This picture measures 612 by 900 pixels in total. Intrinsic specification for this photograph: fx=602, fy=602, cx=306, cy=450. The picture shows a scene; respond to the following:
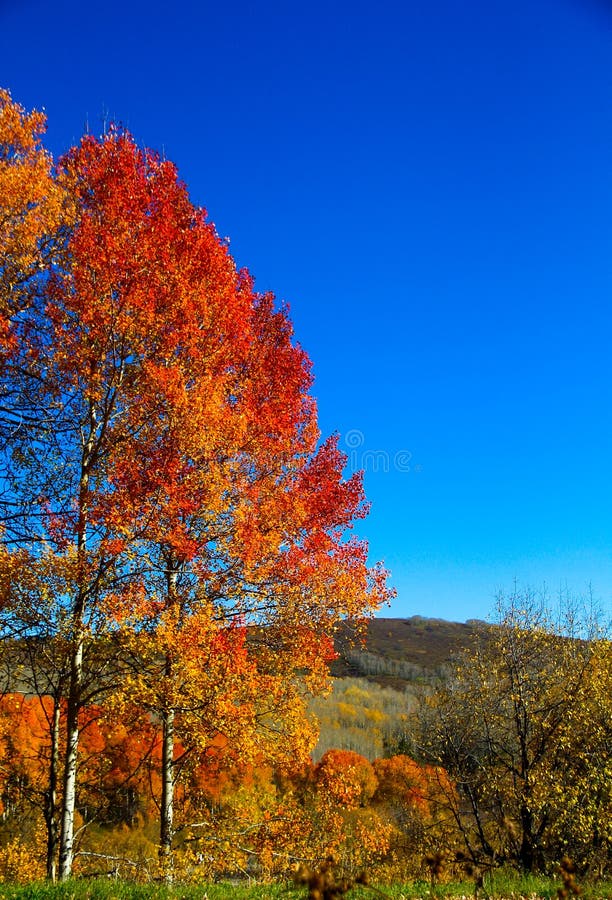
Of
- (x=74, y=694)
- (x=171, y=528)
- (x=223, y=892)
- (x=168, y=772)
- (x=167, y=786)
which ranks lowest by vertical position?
(x=223, y=892)

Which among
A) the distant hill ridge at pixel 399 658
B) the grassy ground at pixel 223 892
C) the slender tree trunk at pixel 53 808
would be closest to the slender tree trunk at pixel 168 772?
the slender tree trunk at pixel 53 808

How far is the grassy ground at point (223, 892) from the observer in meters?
6.93

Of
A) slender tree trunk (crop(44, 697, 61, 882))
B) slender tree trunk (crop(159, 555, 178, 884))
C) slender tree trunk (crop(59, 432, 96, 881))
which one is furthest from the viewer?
slender tree trunk (crop(44, 697, 61, 882))

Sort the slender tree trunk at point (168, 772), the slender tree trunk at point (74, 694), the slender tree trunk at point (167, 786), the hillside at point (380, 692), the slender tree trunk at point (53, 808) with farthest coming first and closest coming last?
the hillside at point (380, 692) < the slender tree trunk at point (167, 786) < the slender tree trunk at point (53, 808) < the slender tree trunk at point (168, 772) < the slender tree trunk at point (74, 694)

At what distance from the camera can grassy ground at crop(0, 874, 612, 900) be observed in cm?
693

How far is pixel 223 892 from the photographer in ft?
24.9

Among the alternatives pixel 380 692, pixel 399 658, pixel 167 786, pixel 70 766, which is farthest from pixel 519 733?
pixel 399 658

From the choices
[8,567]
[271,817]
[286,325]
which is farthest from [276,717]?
[286,325]

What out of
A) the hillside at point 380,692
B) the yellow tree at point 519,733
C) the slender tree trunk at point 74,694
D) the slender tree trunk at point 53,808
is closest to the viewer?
the slender tree trunk at point 74,694

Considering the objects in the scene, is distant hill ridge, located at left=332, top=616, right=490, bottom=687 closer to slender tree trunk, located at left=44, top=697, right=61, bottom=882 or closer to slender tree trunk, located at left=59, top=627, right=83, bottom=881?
slender tree trunk, located at left=44, top=697, right=61, bottom=882

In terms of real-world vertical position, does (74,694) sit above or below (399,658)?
below

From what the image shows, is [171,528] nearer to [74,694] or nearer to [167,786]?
[74,694]

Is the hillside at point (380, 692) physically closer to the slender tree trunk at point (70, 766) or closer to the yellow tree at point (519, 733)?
the yellow tree at point (519, 733)

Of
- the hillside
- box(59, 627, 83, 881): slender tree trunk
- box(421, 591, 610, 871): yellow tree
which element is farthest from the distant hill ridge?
box(59, 627, 83, 881): slender tree trunk
